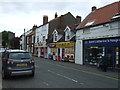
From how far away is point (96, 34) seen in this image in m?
17.9

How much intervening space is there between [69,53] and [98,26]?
8.68 metres

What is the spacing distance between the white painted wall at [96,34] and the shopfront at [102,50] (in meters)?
0.51

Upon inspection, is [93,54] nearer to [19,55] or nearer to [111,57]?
[111,57]

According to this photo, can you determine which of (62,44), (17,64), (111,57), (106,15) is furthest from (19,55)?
(62,44)

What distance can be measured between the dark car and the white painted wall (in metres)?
9.18

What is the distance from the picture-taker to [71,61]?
23844 millimetres

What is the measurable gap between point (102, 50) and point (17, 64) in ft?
34.5

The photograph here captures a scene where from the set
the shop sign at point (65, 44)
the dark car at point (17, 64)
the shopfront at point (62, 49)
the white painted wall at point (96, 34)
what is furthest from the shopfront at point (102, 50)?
the dark car at point (17, 64)

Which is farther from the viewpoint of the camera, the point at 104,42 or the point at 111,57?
the point at 104,42

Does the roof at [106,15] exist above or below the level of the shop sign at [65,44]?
above

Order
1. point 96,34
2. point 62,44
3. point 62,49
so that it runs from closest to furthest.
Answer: point 96,34 → point 62,44 → point 62,49

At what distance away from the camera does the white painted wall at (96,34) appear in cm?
1531

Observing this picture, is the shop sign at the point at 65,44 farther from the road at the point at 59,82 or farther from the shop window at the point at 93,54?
the road at the point at 59,82

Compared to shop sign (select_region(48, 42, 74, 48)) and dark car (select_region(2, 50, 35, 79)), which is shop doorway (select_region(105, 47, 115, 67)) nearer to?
shop sign (select_region(48, 42, 74, 48))
